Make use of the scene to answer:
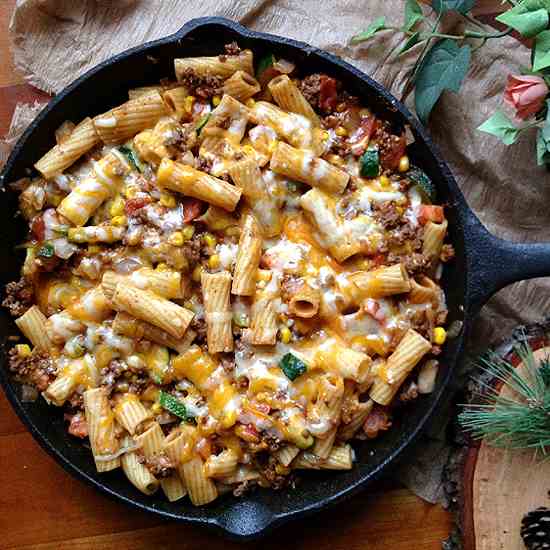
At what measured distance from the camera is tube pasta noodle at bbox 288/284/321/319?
2467 millimetres

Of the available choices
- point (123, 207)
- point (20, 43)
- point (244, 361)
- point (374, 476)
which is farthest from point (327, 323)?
point (20, 43)

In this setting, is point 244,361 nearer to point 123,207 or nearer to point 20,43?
point 123,207

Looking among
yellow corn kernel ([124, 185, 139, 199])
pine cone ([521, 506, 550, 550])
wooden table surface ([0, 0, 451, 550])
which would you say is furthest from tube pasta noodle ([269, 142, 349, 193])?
pine cone ([521, 506, 550, 550])

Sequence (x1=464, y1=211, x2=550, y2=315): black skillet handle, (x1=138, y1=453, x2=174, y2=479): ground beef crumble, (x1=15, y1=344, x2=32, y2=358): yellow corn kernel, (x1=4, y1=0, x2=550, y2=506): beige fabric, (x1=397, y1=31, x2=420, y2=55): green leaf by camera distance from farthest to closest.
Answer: (x1=4, y1=0, x2=550, y2=506): beige fabric
(x1=397, y1=31, x2=420, y2=55): green leaf
(x1=15, y1=344, x2=32, y2=358): yellow corn kernel
(x1=138, y1=453, x2=174, y2=479): ground beef crumble
(x1=464, y1=211, x2=550, y2=315): black skillet handle

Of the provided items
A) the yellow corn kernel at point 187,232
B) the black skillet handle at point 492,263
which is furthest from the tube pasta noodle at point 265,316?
the black skillet handle at point 492,263

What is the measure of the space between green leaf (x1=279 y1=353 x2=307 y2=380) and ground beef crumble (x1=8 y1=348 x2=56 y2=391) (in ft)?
2.45

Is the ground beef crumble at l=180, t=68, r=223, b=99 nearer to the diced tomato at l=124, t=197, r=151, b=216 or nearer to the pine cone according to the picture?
the diced tomato at l=124, t=197, r=151, b=216

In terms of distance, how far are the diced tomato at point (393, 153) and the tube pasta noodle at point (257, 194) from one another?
391 mm

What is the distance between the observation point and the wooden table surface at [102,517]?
289 cm

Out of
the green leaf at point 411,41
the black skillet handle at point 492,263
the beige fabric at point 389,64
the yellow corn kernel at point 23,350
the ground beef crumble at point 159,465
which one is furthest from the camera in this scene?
the beige fabric at point 389,64

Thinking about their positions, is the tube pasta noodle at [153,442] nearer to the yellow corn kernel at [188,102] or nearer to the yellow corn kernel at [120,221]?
the yellow corn kernel at [120,221]

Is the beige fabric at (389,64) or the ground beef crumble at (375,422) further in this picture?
the beige fabric at (389,64)

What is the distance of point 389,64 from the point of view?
2.88 m

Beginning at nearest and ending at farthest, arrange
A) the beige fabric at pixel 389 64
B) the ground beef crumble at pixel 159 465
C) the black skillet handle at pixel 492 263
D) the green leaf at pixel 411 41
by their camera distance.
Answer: the black skillet handle at pixel 492 263 → the ground beef crumble at pixel 159 465 → the green leaf at pixel 411 41 → the beige fabric at pixel 389 64
